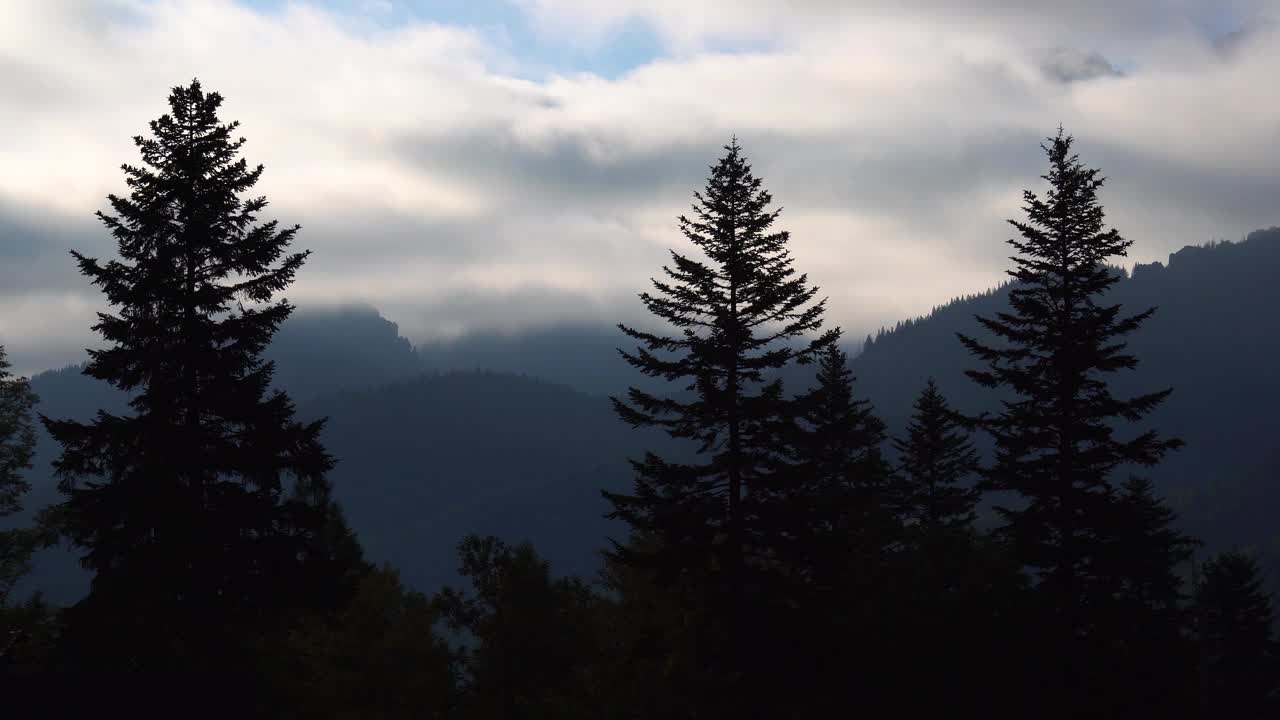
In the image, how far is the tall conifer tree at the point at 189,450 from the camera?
18641 millimetres

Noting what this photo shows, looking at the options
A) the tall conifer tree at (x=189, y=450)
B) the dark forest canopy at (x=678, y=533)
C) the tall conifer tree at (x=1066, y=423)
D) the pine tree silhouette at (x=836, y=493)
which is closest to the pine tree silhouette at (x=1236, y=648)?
the dark forest canopy at (x=678, y=533)

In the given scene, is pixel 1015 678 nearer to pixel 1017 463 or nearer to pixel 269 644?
pixel 1017 463

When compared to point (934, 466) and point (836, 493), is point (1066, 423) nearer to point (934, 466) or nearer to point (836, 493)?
point (836, 493)

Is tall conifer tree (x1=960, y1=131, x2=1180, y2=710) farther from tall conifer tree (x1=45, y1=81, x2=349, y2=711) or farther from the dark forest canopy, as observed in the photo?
tall conifer tree (x1=45, y1=81, x2=349, y2=711)

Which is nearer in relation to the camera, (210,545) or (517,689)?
(210,545)

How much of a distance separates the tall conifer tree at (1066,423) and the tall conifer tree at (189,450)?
678 inches

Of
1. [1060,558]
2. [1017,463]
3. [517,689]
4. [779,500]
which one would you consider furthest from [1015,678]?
[517,689]

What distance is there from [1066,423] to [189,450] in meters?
21.2

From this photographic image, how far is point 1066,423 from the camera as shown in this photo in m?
25.7

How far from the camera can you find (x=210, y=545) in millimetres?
19109

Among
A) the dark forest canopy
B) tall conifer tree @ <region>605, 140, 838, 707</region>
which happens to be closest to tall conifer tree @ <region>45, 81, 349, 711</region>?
the dark forest canopy

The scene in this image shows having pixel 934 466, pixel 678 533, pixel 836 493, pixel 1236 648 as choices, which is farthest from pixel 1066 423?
pixel 1236 648

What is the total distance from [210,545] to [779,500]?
13749mm

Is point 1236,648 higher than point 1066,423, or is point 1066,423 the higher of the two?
point 1066,423
